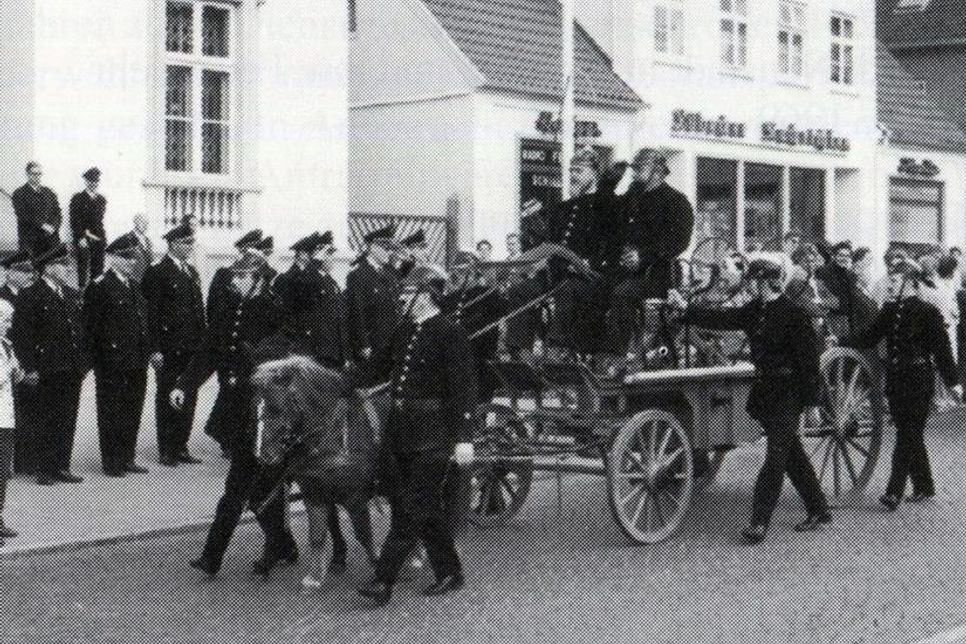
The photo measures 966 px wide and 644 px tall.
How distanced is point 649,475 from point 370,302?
544 cm

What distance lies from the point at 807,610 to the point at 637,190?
3914mm

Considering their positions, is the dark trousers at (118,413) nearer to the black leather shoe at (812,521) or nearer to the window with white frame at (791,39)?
the black leather shoe at (812,521)

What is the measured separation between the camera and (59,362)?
14117 mm

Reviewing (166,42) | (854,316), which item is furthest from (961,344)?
(166,42)

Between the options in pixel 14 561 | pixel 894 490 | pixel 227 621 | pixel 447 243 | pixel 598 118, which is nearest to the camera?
pixel 227 621

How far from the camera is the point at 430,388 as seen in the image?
9.95 m

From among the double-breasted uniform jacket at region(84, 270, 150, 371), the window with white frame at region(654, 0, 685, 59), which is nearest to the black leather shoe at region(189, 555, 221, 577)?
the double-breasted uniform jacket at region(84, 270, 150, 371)

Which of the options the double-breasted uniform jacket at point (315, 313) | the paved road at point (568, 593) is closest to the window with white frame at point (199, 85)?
the double-breasted uniform jacket at point (315, 313)

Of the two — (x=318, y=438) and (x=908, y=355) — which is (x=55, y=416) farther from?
(x=908, y=355)

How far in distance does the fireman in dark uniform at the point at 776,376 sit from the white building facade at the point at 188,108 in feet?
32.8

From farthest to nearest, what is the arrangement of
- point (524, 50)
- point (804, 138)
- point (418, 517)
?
point (804, 138) < point (524, 50) < point (418, 517)

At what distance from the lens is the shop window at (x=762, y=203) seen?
33594 millimetres

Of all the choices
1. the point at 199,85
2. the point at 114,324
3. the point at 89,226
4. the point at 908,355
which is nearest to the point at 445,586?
the point at 908,355

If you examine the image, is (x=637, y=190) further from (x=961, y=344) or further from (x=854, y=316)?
(x=961, y=344)
